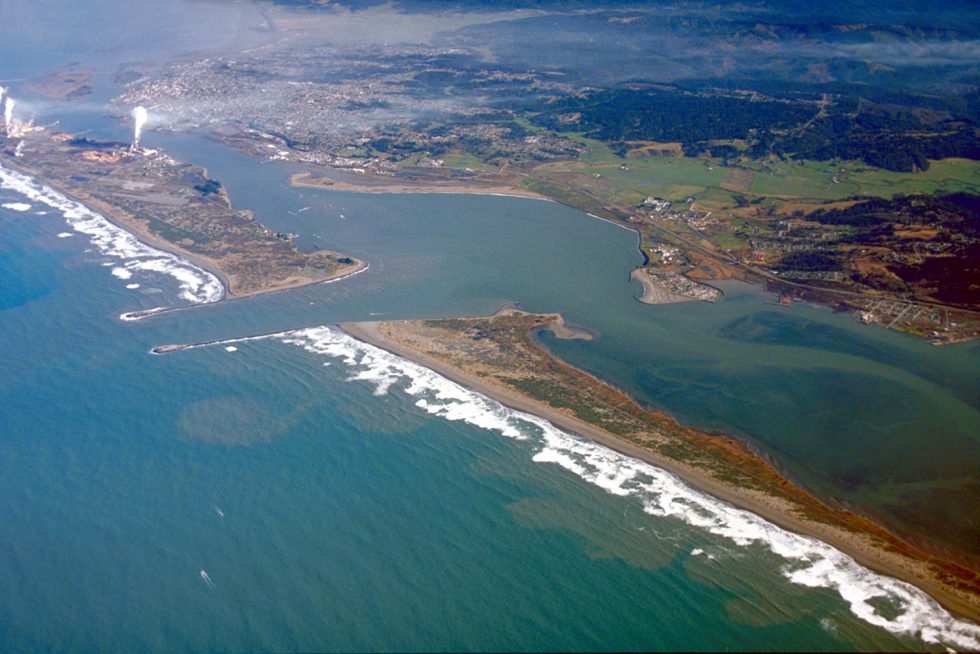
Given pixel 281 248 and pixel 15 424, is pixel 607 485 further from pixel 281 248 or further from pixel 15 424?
pixel 281 248

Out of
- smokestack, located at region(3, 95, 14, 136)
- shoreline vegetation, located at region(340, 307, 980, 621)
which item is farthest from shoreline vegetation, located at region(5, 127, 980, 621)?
smokestack, located at region(3, 95, 14, 136)

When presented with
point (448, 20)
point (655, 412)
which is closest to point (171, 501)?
point (655, 412)

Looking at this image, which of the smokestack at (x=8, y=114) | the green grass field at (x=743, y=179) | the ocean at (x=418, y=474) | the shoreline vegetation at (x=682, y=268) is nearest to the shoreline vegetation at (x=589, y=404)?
the ocean at (x=418, y=474)

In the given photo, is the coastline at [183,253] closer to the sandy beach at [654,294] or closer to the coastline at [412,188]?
the coastline at [412,188]

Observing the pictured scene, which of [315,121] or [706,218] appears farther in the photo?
[315,121]

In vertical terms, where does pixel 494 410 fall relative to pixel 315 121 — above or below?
Result: below

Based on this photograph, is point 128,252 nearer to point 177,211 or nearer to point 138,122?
point 177,211
